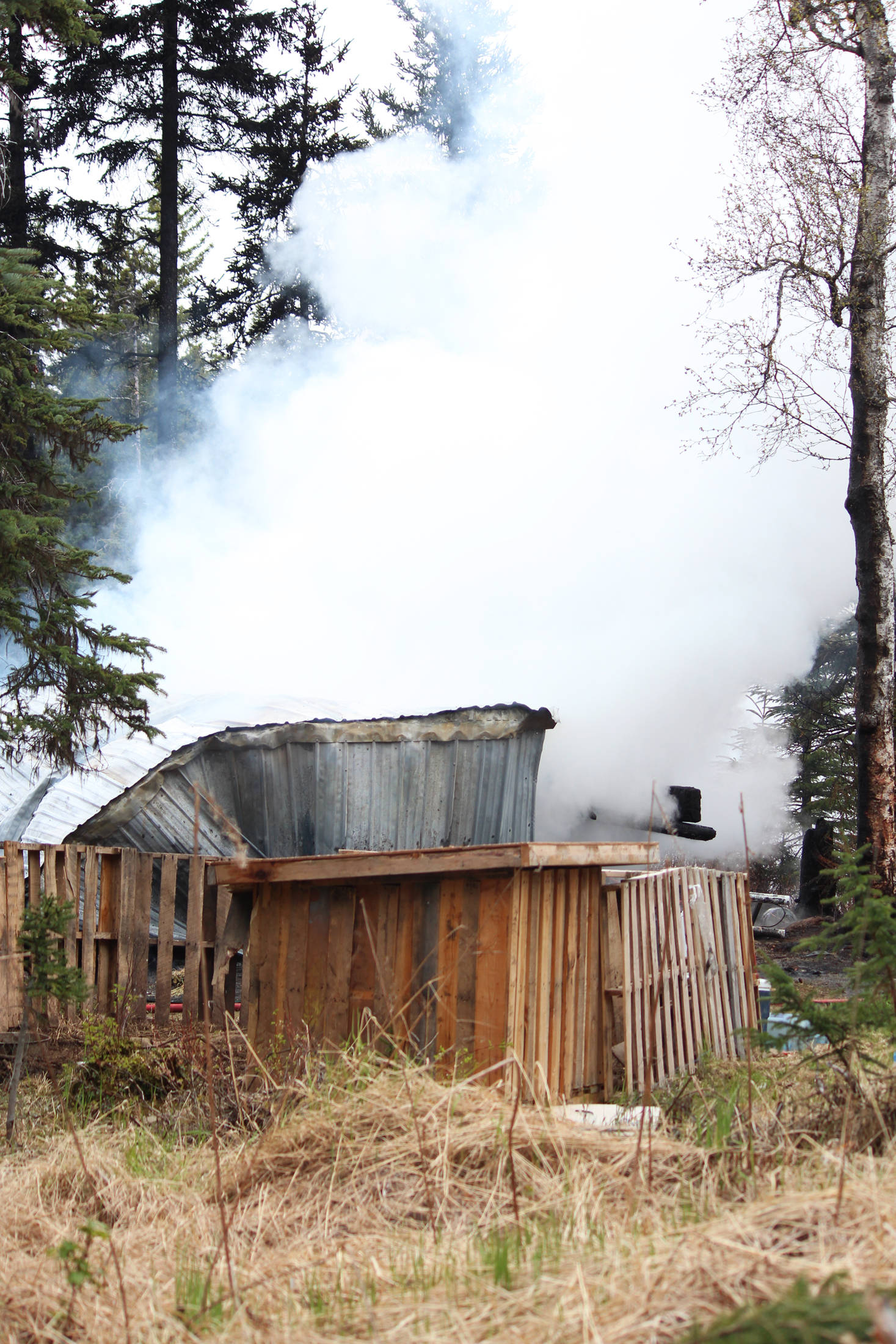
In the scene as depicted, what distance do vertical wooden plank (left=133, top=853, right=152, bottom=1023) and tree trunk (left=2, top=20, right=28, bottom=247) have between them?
626 inches

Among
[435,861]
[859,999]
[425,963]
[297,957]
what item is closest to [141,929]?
[297,957]

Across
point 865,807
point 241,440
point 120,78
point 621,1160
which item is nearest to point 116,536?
point 241,440

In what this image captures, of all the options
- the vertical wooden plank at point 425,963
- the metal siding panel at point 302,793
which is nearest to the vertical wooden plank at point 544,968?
the vertical wooden plank at point 425,963

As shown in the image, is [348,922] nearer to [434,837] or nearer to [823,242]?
[434,837]

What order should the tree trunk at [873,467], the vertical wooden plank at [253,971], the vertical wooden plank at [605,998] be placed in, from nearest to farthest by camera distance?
the vertical wooden plank at [605,998], the vertical wooden plank at [253,971], the tree trunk at [873,467]

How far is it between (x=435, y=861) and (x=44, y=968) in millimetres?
1994

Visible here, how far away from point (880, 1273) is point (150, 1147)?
3816 millimetres

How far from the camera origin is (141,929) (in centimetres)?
855

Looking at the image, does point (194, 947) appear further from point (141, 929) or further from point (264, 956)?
point (264, 956)

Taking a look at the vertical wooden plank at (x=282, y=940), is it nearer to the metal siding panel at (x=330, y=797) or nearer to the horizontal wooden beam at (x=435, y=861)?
the horizontal wooden beam at (x=435, y=861)

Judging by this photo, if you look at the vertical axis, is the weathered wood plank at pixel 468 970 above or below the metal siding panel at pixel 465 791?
below

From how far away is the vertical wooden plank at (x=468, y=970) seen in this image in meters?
5.68

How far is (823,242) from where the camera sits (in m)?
12.0

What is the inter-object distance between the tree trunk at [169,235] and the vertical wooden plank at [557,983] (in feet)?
62.9
